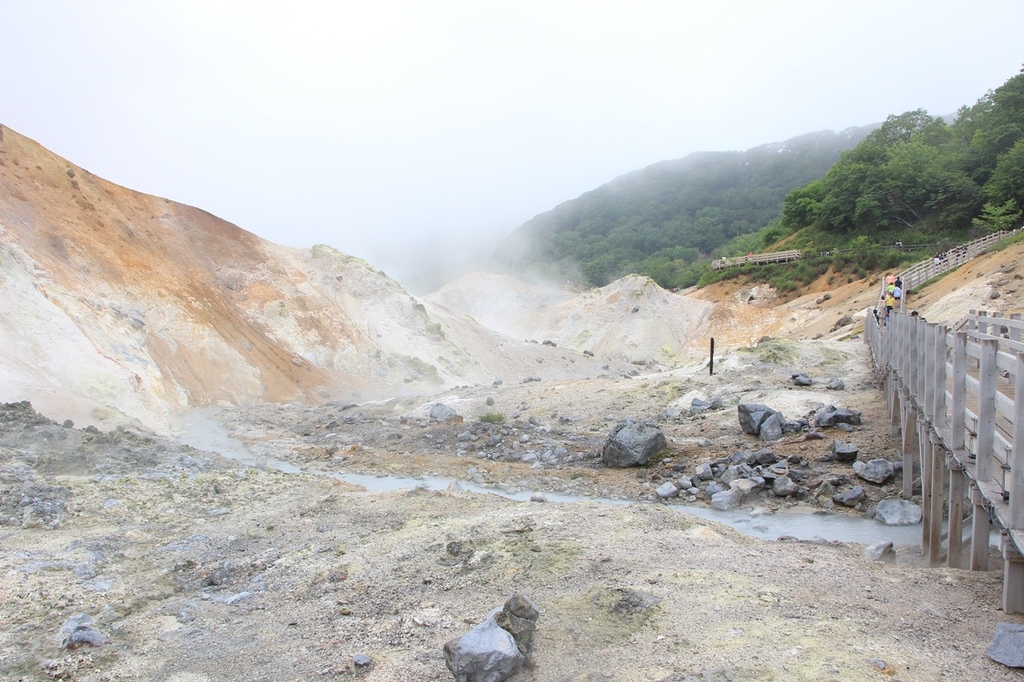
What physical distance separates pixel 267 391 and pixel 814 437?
66.0 feet

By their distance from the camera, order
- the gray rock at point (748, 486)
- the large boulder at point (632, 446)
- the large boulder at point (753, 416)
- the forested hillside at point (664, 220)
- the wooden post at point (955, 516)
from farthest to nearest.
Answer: the forested hillside at point (664, 220) → the large boulder at point (753, 416) → the large boulder at point (632, 446) → the gray rock at point (748, 486) → the wooden post at point (955, 516)

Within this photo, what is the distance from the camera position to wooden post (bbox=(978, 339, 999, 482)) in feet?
17.0

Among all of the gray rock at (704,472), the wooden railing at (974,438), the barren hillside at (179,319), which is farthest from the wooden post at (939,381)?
the barren hillside at (179,319)

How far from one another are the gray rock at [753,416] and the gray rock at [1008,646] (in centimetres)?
1038

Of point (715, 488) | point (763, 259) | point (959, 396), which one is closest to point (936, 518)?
point (959, 396)

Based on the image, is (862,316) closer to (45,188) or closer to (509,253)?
(45,188)

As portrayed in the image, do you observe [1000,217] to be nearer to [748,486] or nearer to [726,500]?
[748,486]

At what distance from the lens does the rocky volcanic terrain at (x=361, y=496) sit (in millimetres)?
5332

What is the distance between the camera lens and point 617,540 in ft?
24.2

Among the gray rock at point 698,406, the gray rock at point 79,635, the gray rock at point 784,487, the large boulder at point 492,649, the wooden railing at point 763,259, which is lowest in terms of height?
the gray rock at point 698,406

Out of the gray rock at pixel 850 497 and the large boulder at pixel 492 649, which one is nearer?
the large boulder at pixel 492 649

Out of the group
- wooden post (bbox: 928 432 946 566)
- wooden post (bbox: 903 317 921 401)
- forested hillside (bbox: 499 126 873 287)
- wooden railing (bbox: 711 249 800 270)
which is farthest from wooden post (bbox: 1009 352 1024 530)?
forested hillside (bbox: 499 126 873 287)

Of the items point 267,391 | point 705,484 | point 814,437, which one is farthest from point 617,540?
point 267,391

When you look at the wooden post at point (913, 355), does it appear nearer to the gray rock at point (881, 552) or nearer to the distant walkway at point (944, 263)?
the gray rock at point (881, 552)
